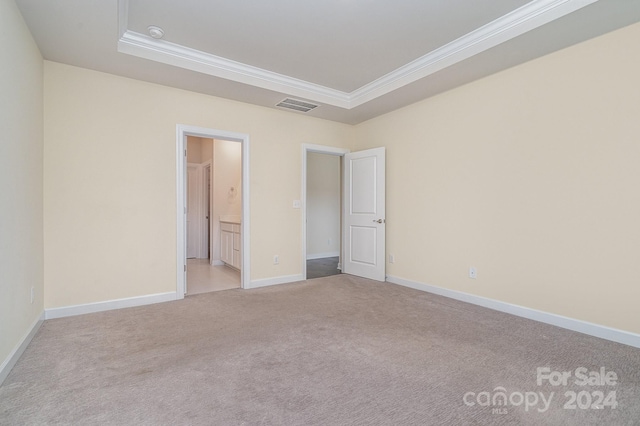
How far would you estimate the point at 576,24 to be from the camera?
236 cm

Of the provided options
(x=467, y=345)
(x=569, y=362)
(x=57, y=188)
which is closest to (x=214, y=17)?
(x=57, y=188)

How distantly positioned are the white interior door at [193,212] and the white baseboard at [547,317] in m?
5.18

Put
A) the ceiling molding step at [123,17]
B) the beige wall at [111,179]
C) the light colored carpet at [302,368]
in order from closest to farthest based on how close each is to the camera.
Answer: the light colored carpet at [302,368] → the ceiling molding step at [123,17] → the beige wall at [111,179]

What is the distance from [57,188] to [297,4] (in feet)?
9.48

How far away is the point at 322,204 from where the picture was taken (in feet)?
23.6

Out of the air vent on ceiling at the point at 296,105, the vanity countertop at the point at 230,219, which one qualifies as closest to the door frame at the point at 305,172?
the air vent on ceiling at the point at 296,105

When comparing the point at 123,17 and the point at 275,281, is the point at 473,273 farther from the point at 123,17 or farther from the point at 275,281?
the point at 123,17

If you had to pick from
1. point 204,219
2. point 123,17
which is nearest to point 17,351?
point 123,17

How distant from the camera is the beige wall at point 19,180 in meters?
1.92

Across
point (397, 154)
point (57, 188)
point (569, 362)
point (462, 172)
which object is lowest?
point (569, 362)

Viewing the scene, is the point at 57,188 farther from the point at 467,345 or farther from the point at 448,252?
the point at 448,252

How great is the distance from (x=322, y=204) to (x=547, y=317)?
499cm

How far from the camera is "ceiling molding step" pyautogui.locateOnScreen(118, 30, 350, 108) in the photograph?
2.87 metres

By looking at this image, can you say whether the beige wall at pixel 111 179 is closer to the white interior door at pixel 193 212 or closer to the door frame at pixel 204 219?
the door frame at pixel 204 219
